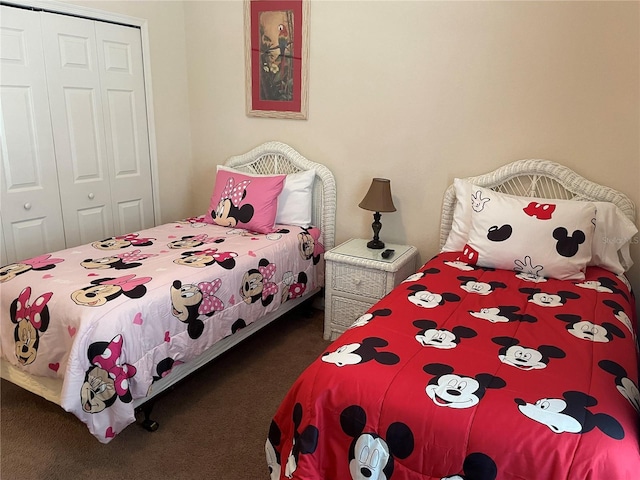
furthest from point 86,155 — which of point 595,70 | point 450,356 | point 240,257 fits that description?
point 595,70

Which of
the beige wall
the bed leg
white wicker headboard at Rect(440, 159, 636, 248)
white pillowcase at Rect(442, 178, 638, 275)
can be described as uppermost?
the beige wall

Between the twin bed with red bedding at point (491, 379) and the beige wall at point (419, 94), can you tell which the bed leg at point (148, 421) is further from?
the beige wall at point (419, 94)

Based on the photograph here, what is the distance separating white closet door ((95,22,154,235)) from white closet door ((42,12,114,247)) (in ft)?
0.19

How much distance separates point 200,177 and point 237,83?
2.63ft

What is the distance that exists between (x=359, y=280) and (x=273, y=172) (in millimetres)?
1090

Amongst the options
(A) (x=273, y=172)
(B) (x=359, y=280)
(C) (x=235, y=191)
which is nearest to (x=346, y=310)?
(B) (x=359, y=280)

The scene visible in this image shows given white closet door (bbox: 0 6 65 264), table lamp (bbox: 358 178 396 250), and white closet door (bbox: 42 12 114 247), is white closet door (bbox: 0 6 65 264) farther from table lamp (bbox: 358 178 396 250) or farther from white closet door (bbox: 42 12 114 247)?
table lamp (bbox: 358 178 396 250)

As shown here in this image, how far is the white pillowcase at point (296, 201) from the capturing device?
125 inches

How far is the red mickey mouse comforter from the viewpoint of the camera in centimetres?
123

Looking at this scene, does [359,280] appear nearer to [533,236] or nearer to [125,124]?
[533,236]

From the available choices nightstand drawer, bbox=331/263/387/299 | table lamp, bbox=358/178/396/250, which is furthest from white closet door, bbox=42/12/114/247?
table lamp, bbox=358/178/396/250

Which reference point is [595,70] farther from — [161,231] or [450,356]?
[161,231]

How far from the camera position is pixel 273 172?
342 centimetres

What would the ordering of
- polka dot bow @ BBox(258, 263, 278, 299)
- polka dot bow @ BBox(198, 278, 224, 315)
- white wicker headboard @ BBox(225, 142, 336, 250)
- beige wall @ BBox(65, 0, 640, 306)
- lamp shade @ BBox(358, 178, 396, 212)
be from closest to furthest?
polka dot bow @ BBox(198, 278, 224, 315), beige wall @ BBox(65, 0, 640, 306), polka dot bow @ BBox(258, 263, 278, 299), lamp shade @ BBox(358, 178, 396, 212), white wicker headboard @ BBox(225, 142, 336, 250)
